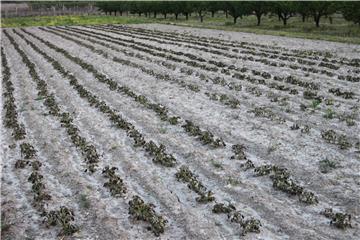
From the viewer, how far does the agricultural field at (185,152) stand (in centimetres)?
1030

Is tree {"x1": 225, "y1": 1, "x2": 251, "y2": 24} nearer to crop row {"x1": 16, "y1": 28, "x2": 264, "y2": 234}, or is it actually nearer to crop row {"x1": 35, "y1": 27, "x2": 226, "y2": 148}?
crop row {"x1": 35, "y1": 27, "x2": 226, "y2": 148}

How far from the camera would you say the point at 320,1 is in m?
53.6

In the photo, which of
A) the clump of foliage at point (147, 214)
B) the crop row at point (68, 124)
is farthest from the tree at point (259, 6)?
the clump of foliage at point (147, 214)

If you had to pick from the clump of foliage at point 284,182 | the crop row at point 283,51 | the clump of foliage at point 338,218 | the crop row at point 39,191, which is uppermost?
the crop row at point 283,51

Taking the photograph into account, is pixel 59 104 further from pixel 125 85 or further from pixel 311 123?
pixel 311 123

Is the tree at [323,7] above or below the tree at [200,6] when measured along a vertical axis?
below

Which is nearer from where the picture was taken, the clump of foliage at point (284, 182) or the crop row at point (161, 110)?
the clump of foliage at point (284, 182)

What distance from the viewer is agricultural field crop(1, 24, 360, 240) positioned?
33.8 ft

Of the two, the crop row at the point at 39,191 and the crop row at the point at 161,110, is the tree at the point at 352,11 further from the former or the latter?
the crop row at the point at 39,191

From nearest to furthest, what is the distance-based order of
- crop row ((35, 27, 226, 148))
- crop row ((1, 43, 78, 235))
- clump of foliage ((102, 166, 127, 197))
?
1. crop row ((1, 43, 78, 235))
2. clump of foliage ((102, 166, 127, 197))
3. crop row ((35, 27, 226, 148))

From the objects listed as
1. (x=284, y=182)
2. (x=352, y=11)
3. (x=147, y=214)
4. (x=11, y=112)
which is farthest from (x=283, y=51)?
(x=147, y=214)

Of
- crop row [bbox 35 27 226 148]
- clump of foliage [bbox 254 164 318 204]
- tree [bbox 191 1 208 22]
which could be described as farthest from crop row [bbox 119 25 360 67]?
tree [bbox 191 1 208 22]

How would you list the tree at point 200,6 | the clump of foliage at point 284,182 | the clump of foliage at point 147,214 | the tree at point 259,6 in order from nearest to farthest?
the clump of foliage at point 147,214
the clump of foliage at point 284,182
the tree at point 259,6
the tree at point 200,6

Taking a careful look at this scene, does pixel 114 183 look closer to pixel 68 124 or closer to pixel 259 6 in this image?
pixel 68 124
